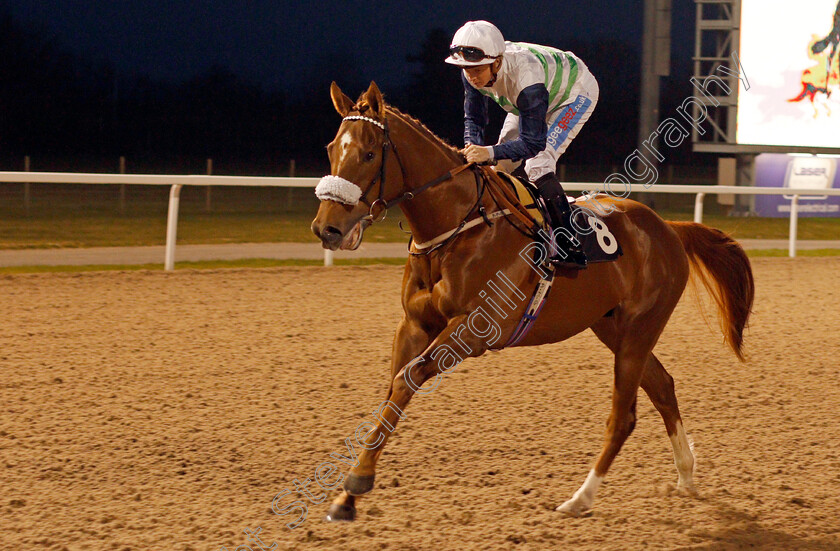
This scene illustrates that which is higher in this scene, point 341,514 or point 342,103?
point 342,103

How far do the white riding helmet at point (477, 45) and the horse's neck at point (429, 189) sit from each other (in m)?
0.34

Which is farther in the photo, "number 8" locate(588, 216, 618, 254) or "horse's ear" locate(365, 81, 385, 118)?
"number 8" locate(588, 216, 618, 254)

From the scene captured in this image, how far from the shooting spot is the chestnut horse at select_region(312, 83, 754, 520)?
3.16 m

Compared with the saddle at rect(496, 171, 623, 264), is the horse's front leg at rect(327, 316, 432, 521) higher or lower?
lower

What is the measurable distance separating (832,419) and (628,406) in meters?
1.68

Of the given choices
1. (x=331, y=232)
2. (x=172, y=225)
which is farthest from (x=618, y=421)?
(x=172, y=225)

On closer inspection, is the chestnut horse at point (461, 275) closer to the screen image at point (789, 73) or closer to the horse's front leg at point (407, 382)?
the horse's front leg at point (407, 382)

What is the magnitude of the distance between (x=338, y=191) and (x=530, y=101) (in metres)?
0.97

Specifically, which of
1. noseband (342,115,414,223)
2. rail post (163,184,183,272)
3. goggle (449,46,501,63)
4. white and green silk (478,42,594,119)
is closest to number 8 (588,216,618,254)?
white and green silk (478,42,594,119)

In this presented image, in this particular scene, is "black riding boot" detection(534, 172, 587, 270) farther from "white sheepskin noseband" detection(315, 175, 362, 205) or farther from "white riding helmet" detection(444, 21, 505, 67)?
"white sheepskin noseband" detection(315, 175, 362, 205)

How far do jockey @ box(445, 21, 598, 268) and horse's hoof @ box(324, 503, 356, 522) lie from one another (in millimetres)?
1287

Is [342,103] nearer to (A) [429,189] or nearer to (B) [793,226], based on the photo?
(A) [429,189]

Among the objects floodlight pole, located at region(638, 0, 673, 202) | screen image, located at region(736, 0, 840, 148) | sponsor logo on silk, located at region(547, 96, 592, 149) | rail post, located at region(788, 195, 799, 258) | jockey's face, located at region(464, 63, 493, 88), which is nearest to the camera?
jockey's face, located at region(464, 63, 493, 88)

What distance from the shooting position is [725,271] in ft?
14.9
